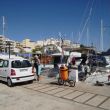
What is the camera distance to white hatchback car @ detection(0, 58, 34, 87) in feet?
42.6

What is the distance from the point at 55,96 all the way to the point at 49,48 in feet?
89.5

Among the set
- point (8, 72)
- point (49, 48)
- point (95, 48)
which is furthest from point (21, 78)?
point (49, 48)

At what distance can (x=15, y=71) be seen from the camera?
42.5ft

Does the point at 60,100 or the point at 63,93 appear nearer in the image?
the point at 60,100

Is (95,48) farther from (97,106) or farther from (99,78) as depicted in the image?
(97,106)

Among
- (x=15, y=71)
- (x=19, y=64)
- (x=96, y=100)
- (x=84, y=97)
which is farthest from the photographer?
(x=19, y=64)

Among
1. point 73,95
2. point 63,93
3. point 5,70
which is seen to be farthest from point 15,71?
point 73,95

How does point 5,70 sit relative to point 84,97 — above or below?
above

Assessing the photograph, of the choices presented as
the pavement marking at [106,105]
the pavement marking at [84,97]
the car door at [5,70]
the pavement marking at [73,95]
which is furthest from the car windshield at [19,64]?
the pavement marking at [106,105]

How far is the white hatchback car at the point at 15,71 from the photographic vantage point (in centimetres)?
1300

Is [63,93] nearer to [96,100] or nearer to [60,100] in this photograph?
[60,100]

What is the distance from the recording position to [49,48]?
37.1 m

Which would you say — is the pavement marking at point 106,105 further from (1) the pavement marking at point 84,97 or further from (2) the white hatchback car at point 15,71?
(2) the white hatchback car at point 15,71

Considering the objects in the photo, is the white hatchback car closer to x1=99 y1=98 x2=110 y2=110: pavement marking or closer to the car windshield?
the car windshield
